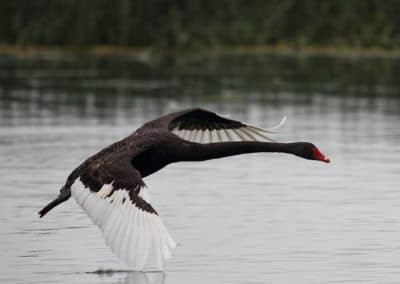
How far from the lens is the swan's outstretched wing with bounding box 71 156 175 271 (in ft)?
34.9

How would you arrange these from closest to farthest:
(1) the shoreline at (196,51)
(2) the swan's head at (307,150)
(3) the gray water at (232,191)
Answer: (3) the gray water at (232,191), (2) the swan's head at (307,150), (1) the shoreline at (196,51)

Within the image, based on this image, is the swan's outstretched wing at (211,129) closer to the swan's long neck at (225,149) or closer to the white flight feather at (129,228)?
the swan's long neck at (225,149)

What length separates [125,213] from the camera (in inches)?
444

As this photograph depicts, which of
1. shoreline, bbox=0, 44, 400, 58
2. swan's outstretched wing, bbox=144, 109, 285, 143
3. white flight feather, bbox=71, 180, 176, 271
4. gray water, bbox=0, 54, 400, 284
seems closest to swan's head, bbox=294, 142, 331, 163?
gray water, bbox=0, 54, 400, 284

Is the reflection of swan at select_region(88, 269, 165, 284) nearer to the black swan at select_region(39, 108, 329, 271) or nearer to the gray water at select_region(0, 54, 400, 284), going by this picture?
the gray water at select_region(0, 54, 400, 284)

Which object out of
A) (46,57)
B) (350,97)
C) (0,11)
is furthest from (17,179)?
(0,11)

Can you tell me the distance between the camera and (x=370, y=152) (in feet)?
69.3

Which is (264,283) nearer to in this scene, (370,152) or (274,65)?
(370,152)

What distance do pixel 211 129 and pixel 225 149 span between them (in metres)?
1.44

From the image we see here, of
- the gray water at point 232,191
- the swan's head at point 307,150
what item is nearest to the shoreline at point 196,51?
the gray water at point 232,191

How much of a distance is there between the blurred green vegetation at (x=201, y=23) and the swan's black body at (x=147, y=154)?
46.0m

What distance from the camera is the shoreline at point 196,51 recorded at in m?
59.0

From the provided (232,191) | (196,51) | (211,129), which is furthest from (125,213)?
(196,51)

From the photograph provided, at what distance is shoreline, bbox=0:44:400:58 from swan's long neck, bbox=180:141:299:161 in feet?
143
